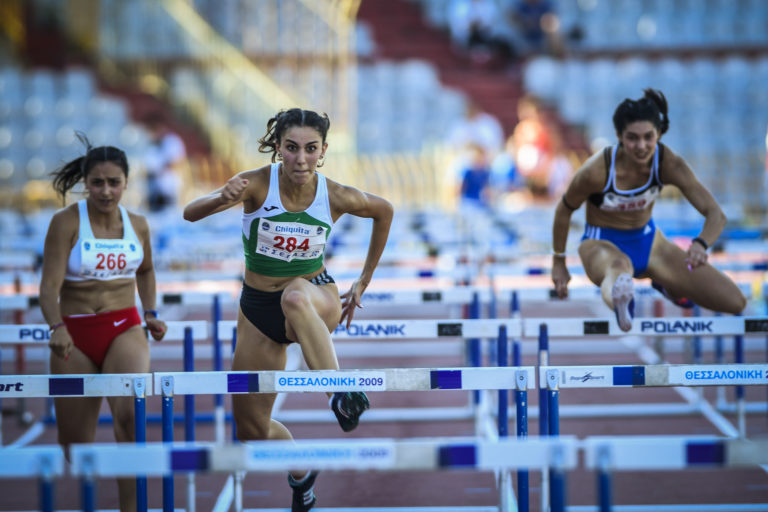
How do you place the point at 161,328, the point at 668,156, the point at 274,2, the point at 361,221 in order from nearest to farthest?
the point at 161,328, the point at 668,156, the point at 361,221, the point at 274,2

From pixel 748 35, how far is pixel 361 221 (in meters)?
11.9

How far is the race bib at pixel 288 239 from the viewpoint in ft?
12.8

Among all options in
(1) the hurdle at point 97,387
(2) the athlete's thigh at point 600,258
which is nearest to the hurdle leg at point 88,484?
(1) the hurdle at point 97,387

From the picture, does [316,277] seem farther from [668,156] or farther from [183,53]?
[183,53]

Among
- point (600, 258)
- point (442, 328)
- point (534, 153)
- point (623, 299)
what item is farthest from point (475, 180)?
point (623, 299)

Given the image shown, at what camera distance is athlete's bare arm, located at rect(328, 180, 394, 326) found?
4008 millimetres

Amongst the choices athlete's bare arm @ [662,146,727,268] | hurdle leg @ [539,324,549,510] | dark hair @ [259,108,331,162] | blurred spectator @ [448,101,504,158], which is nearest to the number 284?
dark hair @ [259,108,331,162]

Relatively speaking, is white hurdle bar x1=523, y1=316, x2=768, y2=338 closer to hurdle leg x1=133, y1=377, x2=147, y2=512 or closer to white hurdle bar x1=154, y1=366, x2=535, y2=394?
white hurdle bar x1=154, y1=366, x2=535, y2=394

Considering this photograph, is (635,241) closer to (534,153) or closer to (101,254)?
(101,254)

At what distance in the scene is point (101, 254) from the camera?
404cm

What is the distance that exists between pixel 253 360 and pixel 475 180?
27.0 ft

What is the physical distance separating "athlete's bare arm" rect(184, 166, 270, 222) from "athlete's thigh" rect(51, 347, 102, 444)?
0.85 meters

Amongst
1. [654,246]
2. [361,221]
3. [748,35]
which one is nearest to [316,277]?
[654,246]

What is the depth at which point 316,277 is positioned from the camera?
411cm
